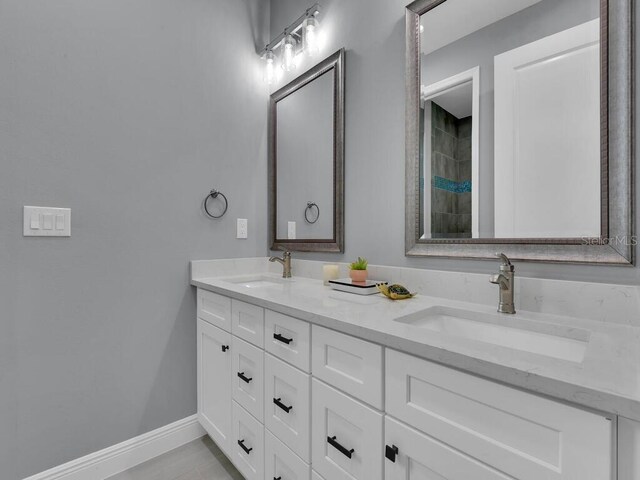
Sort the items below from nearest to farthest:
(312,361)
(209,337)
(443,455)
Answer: (443,455) → (312,361) → (209,337)

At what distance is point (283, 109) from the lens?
204 cm

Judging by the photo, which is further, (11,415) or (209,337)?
(209,337)

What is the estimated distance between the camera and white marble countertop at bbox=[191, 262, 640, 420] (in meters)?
0.51

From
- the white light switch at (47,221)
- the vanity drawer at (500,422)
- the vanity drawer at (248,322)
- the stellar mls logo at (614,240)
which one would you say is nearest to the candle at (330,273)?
the vanity drawer at (248,322)

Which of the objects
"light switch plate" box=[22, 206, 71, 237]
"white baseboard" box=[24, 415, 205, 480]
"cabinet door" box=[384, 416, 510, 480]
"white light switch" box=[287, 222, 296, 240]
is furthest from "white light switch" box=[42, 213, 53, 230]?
"cabinet door" box=[384, 416, 510, 480]

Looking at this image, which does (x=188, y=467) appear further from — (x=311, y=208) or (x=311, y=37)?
(x=311, y=37)

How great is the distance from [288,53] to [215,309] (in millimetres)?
1516

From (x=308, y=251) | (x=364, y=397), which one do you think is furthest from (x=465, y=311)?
(x=308, y=251)

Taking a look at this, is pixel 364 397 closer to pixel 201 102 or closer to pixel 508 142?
pixel 508 142

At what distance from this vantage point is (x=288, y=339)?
1091 millimetres

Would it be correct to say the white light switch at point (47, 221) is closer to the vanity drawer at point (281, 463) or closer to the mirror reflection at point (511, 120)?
the vanity drawer at point (281, 463)

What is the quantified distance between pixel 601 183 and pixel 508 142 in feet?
0.97

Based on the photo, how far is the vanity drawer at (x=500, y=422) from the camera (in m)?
0.52

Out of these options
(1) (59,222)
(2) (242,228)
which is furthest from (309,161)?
(1) (59,222)
